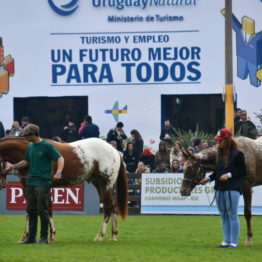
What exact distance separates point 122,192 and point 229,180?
3.47m

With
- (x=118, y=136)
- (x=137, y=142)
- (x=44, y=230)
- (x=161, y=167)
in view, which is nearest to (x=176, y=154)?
(x=161, y=167)

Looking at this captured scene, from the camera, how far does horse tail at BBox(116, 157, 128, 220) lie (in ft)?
64.7

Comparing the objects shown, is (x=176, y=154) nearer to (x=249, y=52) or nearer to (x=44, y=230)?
(x=249, y=52)

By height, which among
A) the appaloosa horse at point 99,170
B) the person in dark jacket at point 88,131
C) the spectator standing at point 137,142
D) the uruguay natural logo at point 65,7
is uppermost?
the uruguay natural logo at point 65,7

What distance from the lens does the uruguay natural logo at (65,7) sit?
36.2 metres

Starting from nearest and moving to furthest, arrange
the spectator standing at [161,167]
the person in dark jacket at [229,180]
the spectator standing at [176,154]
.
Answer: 1. the person in dark jacket at [229,180]
2. the spectator standing at [176,154]
3. the spectator standing at [161,167]

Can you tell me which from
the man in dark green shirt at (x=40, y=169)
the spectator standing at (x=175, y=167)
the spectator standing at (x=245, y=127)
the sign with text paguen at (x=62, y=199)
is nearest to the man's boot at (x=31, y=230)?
the man in dark green shirt at (x=40, y=169)

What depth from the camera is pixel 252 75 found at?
3512cm

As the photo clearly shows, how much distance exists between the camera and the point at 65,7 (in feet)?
119

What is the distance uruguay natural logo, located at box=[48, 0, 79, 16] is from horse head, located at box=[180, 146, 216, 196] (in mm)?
19201

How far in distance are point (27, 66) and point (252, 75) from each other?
26.2 feet

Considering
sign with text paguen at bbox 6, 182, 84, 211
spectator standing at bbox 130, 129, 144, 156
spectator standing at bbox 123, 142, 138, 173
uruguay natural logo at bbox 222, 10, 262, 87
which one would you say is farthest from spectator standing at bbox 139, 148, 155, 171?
uruguay natural logo at bbox 222, 10, 262, 87

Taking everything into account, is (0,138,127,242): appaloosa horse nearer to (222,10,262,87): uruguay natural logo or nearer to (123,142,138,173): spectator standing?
(123,142,138,173): spectator standing

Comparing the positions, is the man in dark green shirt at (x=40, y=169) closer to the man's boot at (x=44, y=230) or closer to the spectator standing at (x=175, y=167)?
the man's boot at (x=44, y=230)
